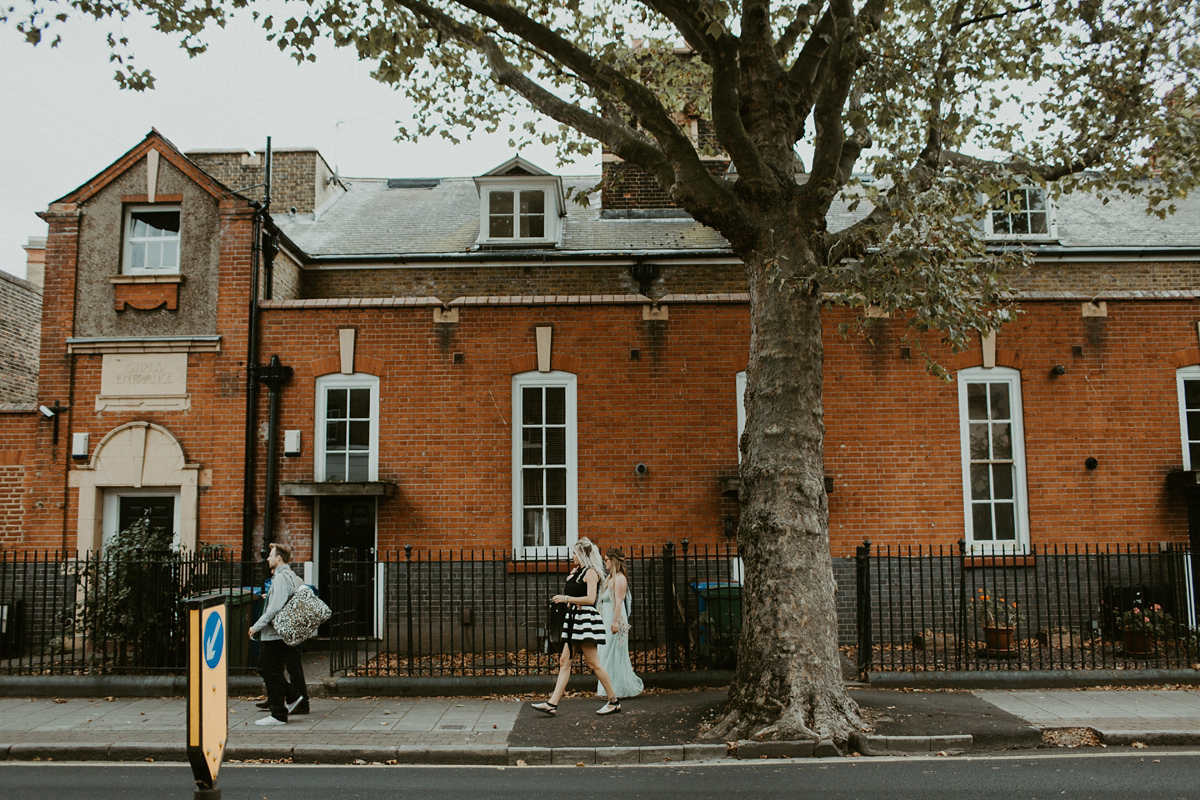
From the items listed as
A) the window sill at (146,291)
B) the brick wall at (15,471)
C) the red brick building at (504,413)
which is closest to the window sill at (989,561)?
the red brick building at (504,413)

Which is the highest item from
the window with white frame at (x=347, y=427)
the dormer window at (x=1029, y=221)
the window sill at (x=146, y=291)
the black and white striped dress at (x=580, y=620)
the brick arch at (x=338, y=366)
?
the dormer window at (x=1029, y=221)

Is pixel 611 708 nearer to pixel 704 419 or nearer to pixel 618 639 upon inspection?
pixel 618 639

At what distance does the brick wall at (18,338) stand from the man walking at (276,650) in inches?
392

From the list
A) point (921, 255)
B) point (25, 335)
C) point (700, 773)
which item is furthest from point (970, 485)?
point (25, 335)

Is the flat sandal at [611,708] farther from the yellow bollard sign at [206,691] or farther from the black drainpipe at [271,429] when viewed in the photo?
the black drainpipe at [271,429]

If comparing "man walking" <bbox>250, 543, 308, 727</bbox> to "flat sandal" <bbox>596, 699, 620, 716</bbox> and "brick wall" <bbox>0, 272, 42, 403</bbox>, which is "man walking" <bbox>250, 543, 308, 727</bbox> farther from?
"brick wall" <bbox>0, 272, 42, 403</bbox>

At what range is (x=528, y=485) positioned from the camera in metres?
12.7

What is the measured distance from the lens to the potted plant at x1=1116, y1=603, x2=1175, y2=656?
1076 centimetres

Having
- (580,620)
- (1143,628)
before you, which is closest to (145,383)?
(580,620)

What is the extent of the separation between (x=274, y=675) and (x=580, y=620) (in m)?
3.09

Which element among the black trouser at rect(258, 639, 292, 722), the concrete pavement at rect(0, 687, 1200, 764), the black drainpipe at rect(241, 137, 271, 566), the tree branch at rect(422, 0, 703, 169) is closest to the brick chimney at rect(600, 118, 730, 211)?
the black drainpipe at rect(241, 137, 271, 566)

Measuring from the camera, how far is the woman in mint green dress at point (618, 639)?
30.7 feet

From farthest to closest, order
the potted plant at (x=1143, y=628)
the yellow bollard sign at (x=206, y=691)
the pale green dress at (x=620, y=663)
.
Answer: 1. the potted plant at (x=1143, y=628)
2. the pale green dress at (x=620, y=663)
3. the yellow bollard sign at (x=206, y=691)

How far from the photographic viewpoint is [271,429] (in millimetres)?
12516
